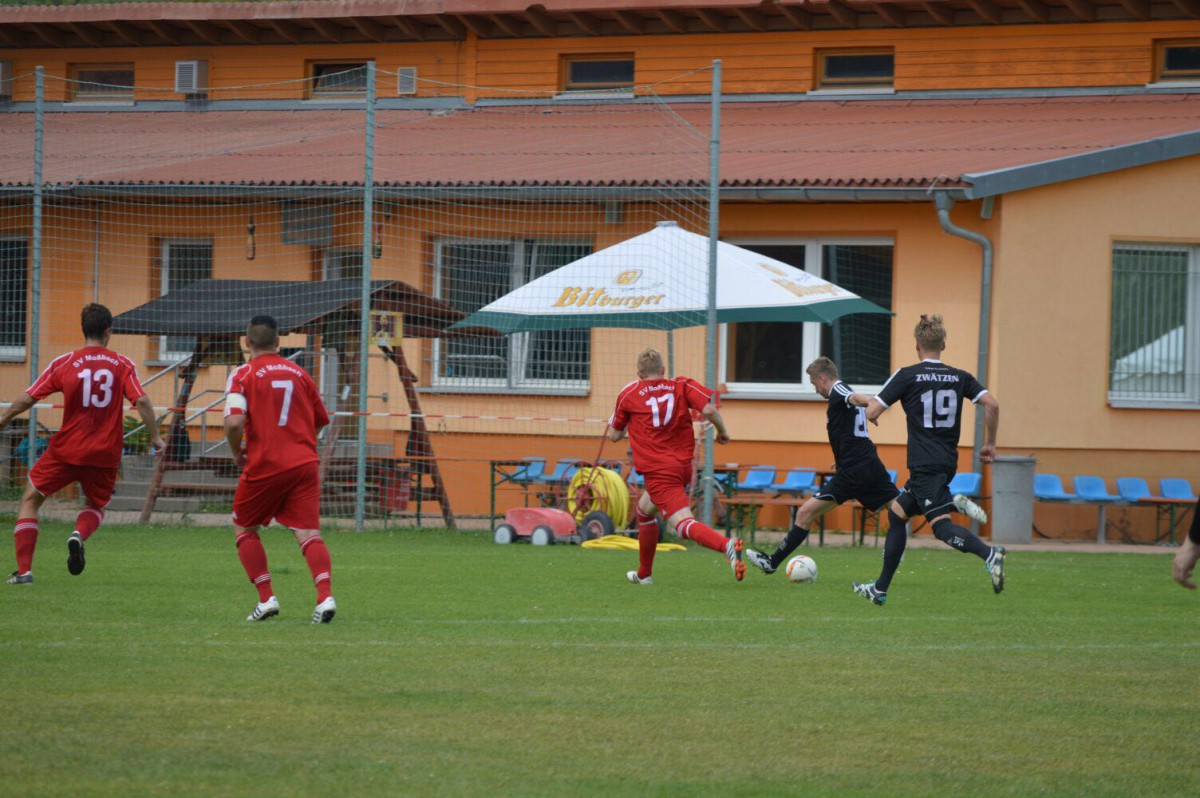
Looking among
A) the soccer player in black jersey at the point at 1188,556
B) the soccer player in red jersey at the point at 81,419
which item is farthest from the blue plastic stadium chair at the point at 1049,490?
the soccer player in black jersey at the point at 1188,556

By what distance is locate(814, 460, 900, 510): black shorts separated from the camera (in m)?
12.4

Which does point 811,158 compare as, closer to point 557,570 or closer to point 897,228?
point 897,228

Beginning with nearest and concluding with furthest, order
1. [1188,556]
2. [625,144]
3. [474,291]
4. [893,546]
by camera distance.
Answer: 1. [1188,556]
2. [893,546]
3. [474,291]
4. [625,144]

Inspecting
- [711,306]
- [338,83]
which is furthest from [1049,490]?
[338,83]

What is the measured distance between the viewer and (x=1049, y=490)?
62.5 ft

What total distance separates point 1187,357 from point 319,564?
13.7 meters

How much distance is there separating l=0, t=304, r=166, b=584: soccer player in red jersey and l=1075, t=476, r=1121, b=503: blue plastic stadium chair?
454 inches

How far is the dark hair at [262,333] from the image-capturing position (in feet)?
30.8

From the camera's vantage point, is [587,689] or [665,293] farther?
[665,293]

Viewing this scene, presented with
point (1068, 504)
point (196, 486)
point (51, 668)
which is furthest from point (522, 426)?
point (51, 668)

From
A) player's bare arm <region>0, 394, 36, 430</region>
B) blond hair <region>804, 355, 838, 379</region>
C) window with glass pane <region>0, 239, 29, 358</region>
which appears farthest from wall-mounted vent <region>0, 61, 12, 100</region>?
blond hair <region>804, 355, 838, 379</region>

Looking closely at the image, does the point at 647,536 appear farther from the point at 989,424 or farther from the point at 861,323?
the point at 861,323

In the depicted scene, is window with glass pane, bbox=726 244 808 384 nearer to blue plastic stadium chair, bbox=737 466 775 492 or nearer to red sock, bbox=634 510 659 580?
blue plastic stadium chair, bbox=737 466 775 492

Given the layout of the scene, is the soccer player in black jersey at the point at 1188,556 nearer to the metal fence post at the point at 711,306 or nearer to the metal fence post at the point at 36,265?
Result: the metal fence post at the point at 711,306
